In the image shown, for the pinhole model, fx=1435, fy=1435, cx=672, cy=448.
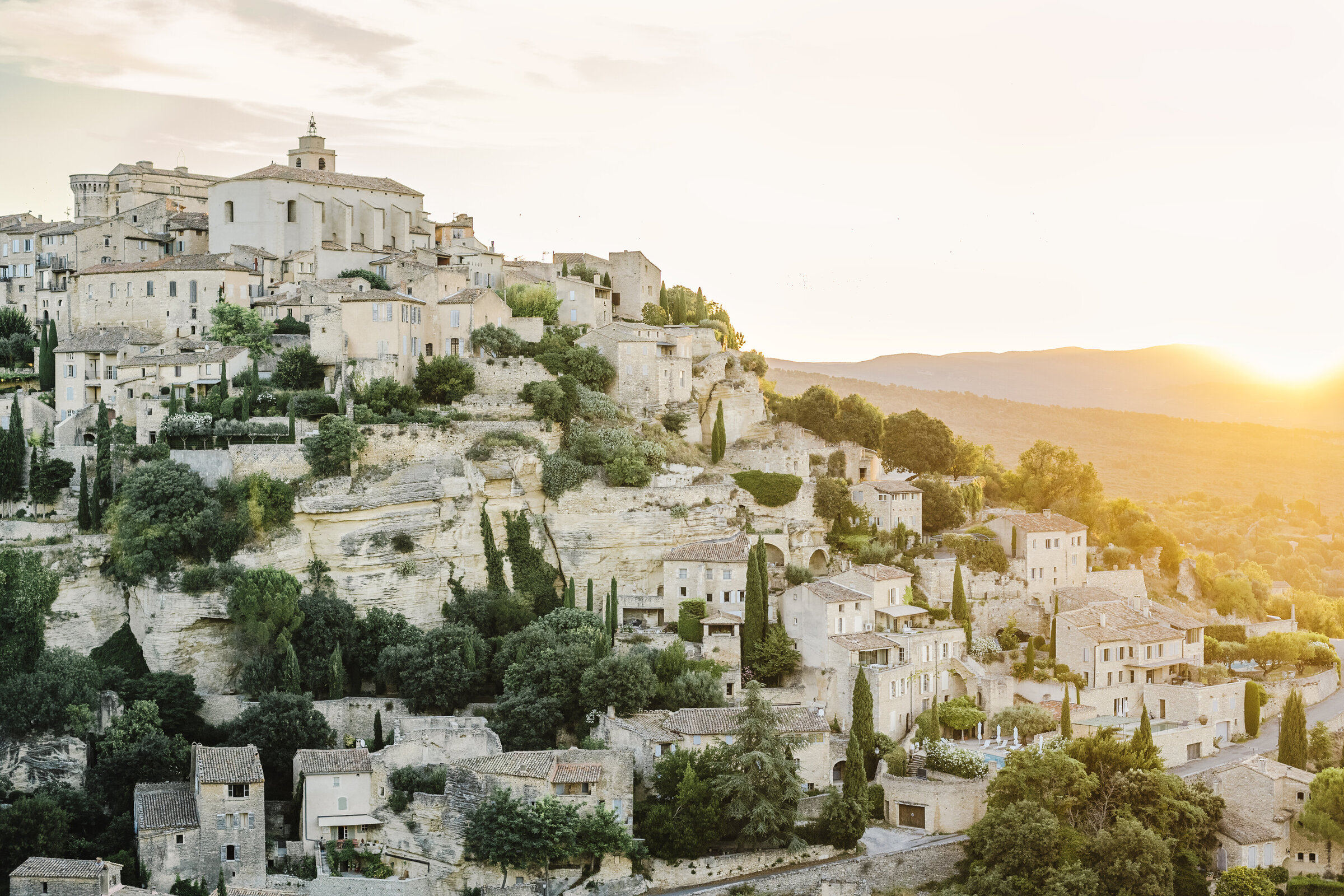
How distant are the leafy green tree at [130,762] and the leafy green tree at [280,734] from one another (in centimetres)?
158

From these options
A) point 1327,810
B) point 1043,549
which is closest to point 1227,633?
point 1043,549

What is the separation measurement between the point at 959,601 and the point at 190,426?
2545 centimetres

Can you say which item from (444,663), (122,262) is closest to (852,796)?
(444,663)

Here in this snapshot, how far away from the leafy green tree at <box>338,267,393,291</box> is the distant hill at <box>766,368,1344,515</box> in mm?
42060

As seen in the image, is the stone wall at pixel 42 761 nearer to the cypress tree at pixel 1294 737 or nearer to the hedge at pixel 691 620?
the hedge at pixel 691 620

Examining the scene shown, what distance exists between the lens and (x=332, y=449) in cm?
4441

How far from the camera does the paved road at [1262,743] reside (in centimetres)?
4350

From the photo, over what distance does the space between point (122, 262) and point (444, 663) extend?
25.4 m

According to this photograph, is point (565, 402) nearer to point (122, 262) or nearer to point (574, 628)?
point (574, 628)

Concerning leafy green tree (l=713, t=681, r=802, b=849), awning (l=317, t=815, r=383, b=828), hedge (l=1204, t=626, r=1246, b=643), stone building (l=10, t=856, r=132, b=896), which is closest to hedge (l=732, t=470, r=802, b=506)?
leafy green tree (l=713, t=681, r=802, b=849)

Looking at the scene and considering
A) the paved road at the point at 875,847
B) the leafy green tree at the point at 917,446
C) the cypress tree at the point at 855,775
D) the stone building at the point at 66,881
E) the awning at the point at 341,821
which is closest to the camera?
the stone building at the point at 66,881

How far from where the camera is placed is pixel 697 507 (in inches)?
1887

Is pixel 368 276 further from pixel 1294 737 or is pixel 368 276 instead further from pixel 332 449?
pixel 1294 737

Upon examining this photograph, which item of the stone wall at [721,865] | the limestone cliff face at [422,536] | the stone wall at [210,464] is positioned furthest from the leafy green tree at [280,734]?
the stone wall at [721,865]
